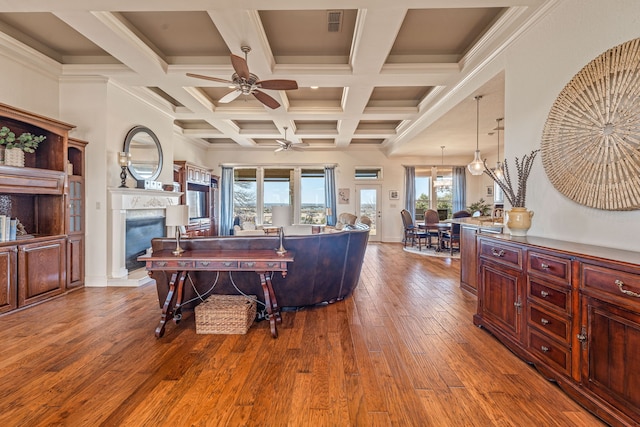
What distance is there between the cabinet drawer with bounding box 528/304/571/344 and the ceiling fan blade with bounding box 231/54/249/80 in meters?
3.29

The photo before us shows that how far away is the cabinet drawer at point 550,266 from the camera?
6.05ft

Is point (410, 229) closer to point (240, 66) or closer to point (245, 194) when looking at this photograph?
point (245, 194)

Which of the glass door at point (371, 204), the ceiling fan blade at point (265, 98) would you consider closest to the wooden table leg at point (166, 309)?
the ceiling fan blade at point (265, 98)

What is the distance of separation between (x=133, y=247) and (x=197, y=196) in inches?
125

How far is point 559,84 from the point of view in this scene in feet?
8.07

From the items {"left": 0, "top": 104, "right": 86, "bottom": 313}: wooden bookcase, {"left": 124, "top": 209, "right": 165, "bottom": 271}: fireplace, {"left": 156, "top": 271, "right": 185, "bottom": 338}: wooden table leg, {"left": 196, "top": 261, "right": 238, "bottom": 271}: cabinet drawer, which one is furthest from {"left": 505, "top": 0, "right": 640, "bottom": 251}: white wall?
{"left": 0, "top": 104, "right": 86, "bottom": 313}: wooden bookcase

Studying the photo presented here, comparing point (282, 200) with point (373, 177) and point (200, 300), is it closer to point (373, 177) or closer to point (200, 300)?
point (373, 177)

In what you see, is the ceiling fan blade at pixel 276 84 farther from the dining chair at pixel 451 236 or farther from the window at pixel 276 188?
the window at pixel 276 188

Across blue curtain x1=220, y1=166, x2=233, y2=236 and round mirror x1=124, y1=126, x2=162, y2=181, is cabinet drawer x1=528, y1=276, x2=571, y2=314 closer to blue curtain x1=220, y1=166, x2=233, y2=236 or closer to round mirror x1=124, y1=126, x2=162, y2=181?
round mirror x1=124, y1=126, x2=162, y2=181

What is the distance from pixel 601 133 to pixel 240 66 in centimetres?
313

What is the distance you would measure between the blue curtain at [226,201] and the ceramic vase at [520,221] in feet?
26.0

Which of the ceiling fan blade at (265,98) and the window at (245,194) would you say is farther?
the window at (245,194)

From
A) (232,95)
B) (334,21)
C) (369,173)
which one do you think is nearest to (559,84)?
(334,21)

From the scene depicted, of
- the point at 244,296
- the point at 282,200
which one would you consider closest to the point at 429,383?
the point at 244,296
